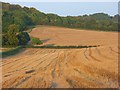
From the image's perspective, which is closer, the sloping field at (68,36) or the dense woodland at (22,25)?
the dense woodland at (22,25)

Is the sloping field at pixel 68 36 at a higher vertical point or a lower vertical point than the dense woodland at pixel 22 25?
lower

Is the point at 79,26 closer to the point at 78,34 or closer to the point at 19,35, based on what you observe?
the point at 78,34

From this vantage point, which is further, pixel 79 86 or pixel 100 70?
pixel 100 70

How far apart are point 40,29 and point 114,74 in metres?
67.8

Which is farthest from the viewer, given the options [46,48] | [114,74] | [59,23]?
[59,23]

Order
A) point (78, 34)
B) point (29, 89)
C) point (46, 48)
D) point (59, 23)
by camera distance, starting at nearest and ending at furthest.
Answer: point (29, 89) < point (46, 48) < point (78, 34) < point (59, 23)

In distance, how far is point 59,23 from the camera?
308 feet

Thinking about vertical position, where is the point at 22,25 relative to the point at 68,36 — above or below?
above

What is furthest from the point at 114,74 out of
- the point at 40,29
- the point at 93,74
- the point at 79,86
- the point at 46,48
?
the point at 40,29

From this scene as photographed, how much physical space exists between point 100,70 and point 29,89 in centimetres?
548

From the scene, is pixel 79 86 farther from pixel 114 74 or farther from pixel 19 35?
pixel 19 35

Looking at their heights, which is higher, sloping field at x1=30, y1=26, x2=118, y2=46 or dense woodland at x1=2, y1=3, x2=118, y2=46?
dense woodland at x1=2, y1=3, x2=118, y2=46

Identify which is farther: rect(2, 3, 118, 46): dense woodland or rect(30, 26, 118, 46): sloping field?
rect(30, 26, 118, 46): sloping field

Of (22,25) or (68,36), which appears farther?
(22,25)
